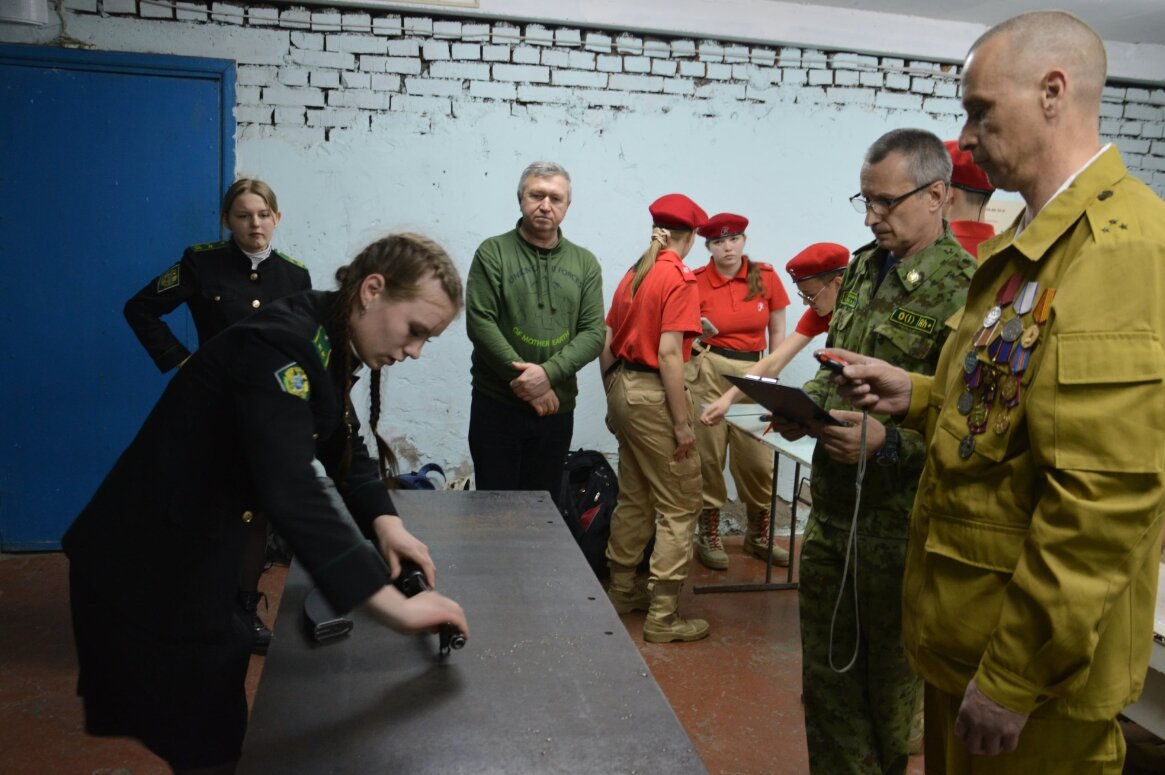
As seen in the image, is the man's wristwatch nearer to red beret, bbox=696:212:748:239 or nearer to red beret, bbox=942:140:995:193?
red beret, bbox=942:140:995:193

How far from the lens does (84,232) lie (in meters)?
4.16

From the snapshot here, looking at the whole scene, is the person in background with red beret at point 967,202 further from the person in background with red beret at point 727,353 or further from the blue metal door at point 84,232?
the blue metal door at point 84,232

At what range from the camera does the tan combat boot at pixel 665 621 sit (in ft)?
11.8

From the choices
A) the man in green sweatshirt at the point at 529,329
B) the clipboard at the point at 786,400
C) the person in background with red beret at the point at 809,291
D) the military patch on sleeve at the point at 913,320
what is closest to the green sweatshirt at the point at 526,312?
the man in green sweatshirt at the point at 529,329

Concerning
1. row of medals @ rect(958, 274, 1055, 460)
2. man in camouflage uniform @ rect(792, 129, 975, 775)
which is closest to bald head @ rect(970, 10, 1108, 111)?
row of medals @ rect(958, 274, 1055, 460)

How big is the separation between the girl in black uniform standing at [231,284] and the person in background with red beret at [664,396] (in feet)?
4.50

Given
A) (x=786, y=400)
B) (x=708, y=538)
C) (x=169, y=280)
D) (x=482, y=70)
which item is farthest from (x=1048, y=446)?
(x=482, y=70)

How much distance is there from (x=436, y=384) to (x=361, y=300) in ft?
10.0

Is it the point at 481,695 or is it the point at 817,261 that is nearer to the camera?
the point at 481,695

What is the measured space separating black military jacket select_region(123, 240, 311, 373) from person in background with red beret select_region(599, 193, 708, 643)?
4.54ft

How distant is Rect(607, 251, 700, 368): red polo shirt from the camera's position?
137 inches

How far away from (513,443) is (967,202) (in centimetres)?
189

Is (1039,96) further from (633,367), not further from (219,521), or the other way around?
(633,367)

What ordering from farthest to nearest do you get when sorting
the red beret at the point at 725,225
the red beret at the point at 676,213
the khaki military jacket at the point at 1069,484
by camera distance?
the red beret at the point at 725,225 < the red beret at the point at 676,213 < the khaki military jacket at the point at 1069,484
